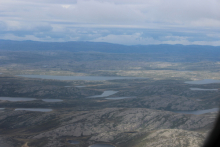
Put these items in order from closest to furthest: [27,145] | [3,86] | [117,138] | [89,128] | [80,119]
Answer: [27,145], [117,138], [89,128], [80,119], [3,86]

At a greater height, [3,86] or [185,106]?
[3,86]

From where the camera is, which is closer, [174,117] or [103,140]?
[103,140]

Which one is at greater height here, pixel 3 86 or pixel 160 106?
pixel 3 86

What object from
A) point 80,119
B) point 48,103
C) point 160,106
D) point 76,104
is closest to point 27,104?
point 48,103

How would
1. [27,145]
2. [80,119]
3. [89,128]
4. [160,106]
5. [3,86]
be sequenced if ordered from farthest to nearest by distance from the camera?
[3,86]
[160,106]
[80,119]
[89,128]
[27,145]

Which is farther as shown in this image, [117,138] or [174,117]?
[174,117]

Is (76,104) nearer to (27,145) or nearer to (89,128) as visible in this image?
(89,128)

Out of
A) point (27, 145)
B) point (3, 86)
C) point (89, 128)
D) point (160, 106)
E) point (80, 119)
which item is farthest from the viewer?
point (3, 86)

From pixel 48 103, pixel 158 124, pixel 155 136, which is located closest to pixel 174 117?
pixel 158 124

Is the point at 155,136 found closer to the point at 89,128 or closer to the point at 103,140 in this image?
the point at 103,140
